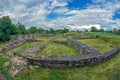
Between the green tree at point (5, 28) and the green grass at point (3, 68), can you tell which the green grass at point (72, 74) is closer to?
the green grass at point (3, 68)

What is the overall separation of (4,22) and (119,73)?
183ft

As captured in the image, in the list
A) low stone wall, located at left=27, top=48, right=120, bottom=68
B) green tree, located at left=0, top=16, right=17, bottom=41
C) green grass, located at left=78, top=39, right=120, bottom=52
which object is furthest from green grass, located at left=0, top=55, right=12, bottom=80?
green tree, located at left=0, top=16, right=17, bottom=41

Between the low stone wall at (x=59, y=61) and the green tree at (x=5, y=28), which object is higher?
the green tree at (x=5, y=28)

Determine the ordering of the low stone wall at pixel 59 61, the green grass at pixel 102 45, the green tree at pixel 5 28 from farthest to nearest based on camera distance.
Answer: the green tree at pixel 5 28, the green grass at pixel 102 45, the low stone wall at pixel 59 61

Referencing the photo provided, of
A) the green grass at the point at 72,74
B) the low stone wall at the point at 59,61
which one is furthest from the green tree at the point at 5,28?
the green grass at the point at 72,74

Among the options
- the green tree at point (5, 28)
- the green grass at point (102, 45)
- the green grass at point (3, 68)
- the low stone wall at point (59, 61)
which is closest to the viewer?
the green grass at point (3, 68)

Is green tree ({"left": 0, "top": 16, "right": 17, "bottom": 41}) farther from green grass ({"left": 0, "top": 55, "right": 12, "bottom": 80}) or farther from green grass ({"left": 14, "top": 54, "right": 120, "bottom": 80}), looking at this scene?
green grass ({"left": 14, "top": 54, "right": 120, "bottom": 80})

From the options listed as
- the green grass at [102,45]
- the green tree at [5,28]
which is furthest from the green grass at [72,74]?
the green tree at [5,28]

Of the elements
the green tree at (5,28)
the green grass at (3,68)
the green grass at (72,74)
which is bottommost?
the green grass at (72,74)

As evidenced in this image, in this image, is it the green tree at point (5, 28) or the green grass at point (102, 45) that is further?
the green tree at point (5, 28)

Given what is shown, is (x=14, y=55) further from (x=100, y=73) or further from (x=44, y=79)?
(x=100, y=73)

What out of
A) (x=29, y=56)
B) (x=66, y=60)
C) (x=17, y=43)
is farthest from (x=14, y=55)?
(x=17, y=43)

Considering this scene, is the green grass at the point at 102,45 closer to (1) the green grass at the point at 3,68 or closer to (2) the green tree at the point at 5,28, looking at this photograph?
(1) the green grass at the point at 3,68

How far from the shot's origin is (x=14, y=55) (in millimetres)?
25516
